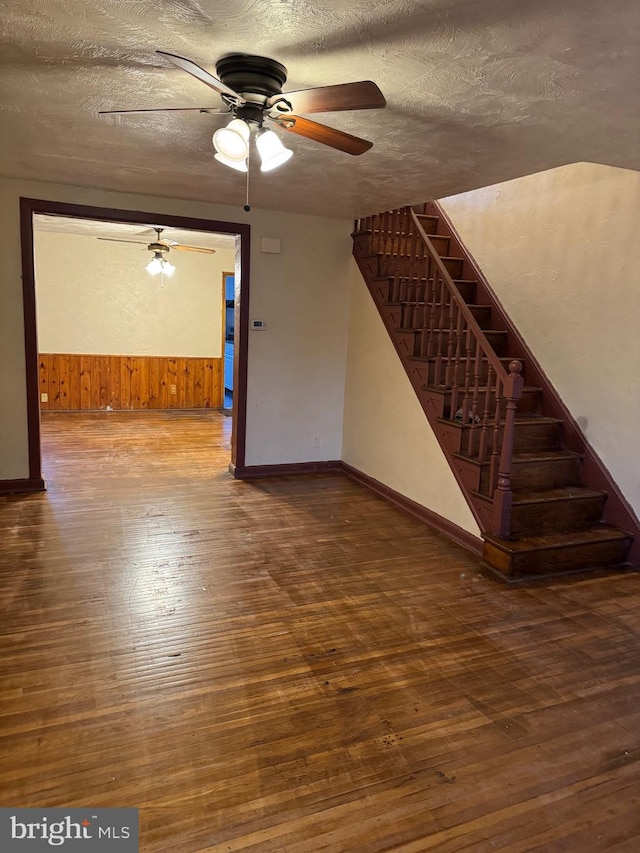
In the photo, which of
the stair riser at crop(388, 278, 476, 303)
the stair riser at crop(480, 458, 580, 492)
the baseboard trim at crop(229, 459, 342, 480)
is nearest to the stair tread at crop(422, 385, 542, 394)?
the stair riser at crop(480, 458, 580, 492)

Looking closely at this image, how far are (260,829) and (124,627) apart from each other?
4.36 feet

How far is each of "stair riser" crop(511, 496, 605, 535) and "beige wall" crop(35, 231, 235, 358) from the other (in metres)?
6.57

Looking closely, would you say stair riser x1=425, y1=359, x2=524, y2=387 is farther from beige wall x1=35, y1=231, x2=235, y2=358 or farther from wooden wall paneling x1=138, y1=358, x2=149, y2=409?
wooden wall paneling x1=138, y1=358, x2=149, y2=409

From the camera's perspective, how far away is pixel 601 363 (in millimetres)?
3768

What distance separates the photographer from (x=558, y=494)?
12.4ft

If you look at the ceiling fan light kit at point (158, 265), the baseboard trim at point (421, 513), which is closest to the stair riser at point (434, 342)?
the baseboard trim at point (421, 513)

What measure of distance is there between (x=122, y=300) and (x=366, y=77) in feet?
22.8

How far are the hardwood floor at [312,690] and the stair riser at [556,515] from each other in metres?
0.41

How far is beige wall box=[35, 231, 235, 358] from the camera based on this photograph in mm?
8078

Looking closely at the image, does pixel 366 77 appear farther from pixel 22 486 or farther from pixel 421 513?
pixel 22 486

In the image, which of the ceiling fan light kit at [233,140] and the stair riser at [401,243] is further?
the stair riser at [401,243]

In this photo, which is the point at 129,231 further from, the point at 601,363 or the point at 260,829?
the point at 260,829

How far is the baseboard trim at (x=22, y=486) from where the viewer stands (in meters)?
4.63

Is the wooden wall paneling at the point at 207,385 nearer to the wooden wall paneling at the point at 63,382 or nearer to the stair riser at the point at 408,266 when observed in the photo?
the wooden wall paneling at the point at 63,382
